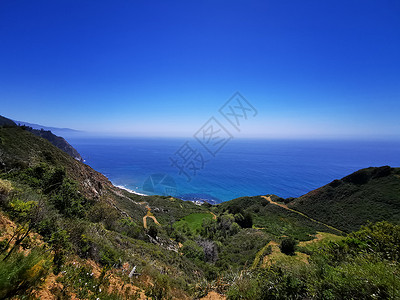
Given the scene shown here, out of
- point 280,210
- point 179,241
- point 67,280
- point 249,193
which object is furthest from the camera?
point 249,193

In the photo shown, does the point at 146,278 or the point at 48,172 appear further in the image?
the point at 48,172

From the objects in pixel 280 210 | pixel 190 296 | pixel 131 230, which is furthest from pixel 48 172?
pixel 280 210

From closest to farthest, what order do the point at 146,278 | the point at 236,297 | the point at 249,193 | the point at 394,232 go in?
1. the point at 236,297
2. the point at 146,278
3. the point at 394,232
4. the point at 249,193

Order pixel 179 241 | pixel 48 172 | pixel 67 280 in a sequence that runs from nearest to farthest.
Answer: pixel 67 280 → pixel 48 172 → pixel 179 241

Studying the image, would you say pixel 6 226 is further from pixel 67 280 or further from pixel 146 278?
pixel 146 278

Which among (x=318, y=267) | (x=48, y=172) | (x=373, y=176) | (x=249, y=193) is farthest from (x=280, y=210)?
(x=48, y=172)

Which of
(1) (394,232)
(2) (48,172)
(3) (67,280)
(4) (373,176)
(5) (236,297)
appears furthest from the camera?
(4) (373,176)

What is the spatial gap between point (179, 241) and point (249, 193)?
59.0m

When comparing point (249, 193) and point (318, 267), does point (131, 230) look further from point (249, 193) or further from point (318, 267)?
point (249, 193)

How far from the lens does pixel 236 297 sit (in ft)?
14.5

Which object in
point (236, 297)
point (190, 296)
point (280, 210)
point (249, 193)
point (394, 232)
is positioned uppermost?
point (394, 232)

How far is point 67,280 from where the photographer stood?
3357 millimetres

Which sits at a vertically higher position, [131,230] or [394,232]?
[394,232]

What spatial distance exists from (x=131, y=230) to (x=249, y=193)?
67033 millimetres
